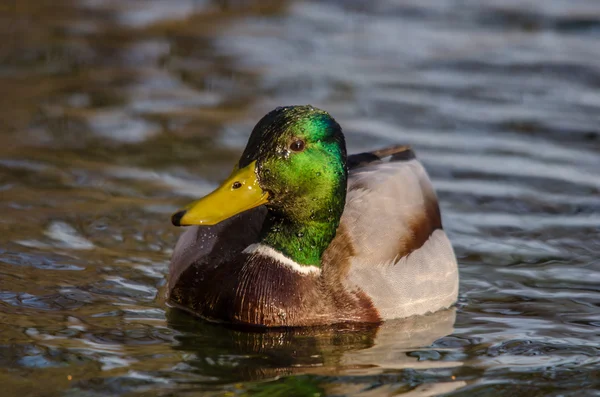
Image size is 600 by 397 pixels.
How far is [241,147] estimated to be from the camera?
9.49 m

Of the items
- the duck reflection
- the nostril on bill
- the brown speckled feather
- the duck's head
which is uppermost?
the duck's head

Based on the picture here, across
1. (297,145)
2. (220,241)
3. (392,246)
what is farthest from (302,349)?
(297,145)

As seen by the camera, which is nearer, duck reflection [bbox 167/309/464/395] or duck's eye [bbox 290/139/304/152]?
duck reflection [bbox 167/309/464/395]

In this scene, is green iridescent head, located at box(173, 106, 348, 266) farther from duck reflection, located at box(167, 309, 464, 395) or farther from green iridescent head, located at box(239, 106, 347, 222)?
duck reflection, located at box(167, 309, 464, 395)

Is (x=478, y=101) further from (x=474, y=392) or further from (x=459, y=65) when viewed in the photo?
(x=474, y=392)

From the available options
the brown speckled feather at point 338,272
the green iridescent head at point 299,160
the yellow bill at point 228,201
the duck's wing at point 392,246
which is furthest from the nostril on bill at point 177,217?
the duck's wing at point 392,246

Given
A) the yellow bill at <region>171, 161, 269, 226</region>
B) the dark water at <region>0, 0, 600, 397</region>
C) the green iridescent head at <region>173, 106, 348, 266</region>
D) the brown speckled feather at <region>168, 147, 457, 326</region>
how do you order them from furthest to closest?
the brown speckled feather at <region>168, 147, 457, 326</region> < the green iridescent head at <region>173, 106, 348, 266</region> < the yellow bill at <region>171, 161, 269, 226</region> < the dark water at <region>0, 0, 600, 397</region>

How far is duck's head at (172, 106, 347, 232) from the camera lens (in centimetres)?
598

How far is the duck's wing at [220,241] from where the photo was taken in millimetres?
6430

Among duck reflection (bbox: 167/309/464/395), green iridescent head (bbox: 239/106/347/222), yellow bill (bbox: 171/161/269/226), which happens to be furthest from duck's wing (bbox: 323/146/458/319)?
yellow bill (bbox: 171/161/269/226)

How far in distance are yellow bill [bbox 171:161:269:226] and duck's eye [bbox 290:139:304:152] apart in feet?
0.71

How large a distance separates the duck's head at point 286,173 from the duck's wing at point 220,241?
1.00 ft

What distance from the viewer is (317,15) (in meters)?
13.1

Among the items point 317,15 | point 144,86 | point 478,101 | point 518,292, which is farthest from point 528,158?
point 317,15
